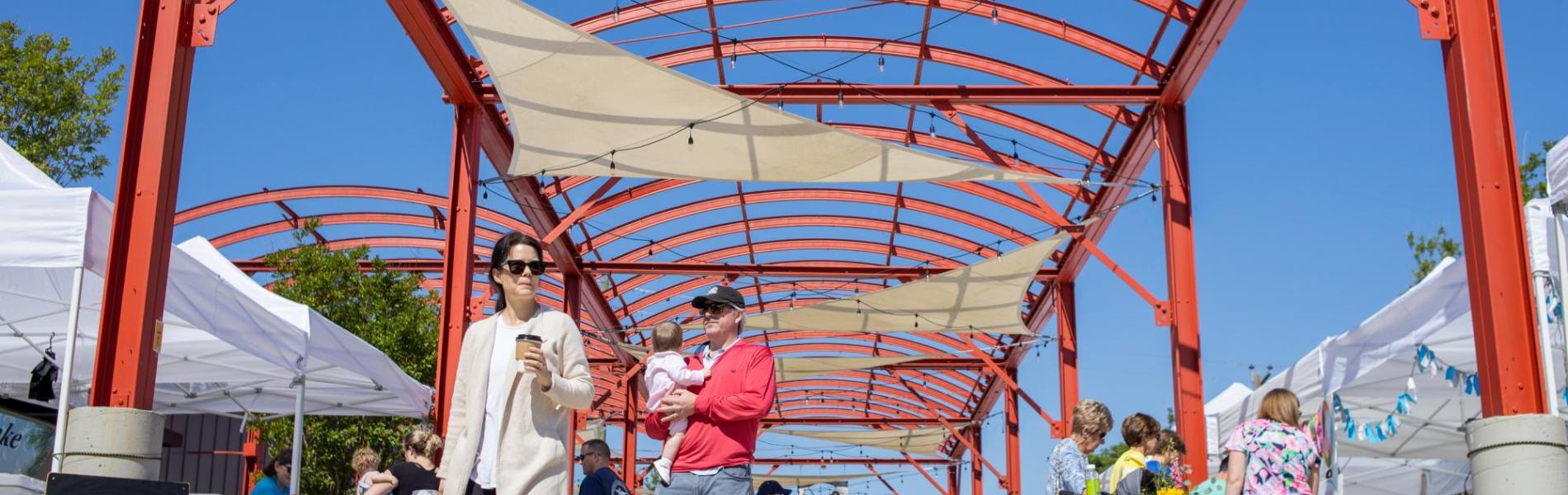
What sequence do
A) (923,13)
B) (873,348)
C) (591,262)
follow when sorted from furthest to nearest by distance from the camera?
(873,348)
(591,262)
(923,13)

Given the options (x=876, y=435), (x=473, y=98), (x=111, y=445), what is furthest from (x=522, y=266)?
(x=876, y=435)

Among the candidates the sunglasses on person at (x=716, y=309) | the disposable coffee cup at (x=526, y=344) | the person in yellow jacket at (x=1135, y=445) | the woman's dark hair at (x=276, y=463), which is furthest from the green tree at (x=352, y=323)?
the disposable coffee cup at (x=526, y=344)

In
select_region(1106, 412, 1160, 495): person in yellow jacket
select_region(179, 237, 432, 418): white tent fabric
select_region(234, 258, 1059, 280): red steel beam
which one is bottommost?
select_region(1106, 412, 1160, 495): person in yellow jacket

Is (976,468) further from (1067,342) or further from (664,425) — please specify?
(664,425)

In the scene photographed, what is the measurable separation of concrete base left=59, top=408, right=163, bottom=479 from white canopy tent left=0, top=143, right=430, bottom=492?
17 centimetres

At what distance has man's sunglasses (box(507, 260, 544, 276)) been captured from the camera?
410 centimetres

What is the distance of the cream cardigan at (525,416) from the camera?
3883mm

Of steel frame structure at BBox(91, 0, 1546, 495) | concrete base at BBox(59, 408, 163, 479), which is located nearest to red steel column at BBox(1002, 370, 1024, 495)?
steel frame structure at BBox(91, 0, 1546, 495)

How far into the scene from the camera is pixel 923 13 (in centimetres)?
1209

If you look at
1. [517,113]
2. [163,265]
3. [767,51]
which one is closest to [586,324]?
[767,51]

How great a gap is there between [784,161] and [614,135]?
4.16 ft

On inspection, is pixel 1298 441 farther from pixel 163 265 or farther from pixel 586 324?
pixel 586 324

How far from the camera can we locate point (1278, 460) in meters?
5.83

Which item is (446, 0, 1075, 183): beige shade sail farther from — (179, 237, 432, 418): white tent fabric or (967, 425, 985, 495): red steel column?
(967, 425, 985, 495): red steel column
